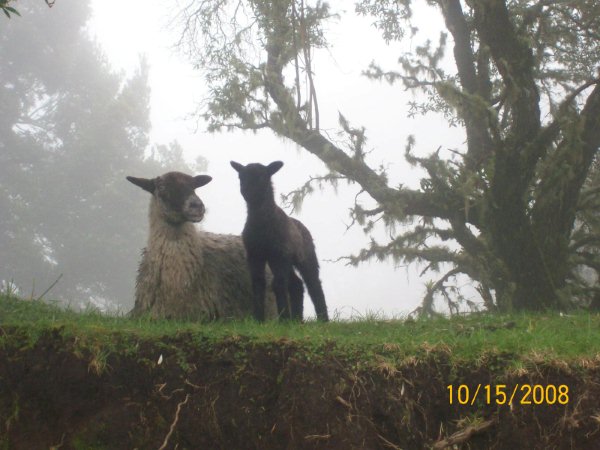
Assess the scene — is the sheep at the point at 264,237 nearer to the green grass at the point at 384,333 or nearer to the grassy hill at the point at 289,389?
the green grass at the point at 384,333

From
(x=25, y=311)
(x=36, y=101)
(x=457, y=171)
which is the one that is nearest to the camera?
(x=25, y=311)

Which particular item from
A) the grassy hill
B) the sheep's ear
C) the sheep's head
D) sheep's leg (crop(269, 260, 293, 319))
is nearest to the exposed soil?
the grassy hill

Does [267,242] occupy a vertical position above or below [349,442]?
above

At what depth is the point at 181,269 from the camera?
7664mm

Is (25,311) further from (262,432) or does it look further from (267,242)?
(262,432)

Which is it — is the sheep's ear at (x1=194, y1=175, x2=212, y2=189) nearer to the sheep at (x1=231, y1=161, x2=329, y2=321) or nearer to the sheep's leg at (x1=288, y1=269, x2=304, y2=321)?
the sheep at (x1=231, y1=161, x2=329, y2=321)

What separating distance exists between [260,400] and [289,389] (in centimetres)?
25

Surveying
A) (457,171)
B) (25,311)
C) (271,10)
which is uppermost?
(271,10)

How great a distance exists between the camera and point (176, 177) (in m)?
7.68

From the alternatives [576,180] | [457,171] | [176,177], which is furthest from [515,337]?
[457,171]

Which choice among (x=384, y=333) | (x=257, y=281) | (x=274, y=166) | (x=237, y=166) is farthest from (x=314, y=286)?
(x=384, y=333)

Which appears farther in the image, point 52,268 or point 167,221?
point 52,268

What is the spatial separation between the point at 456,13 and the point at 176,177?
8.52 m

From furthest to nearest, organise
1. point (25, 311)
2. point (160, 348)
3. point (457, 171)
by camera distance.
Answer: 1. point (457, 171)
2. point (25, 311)
3. point (160, 348)
